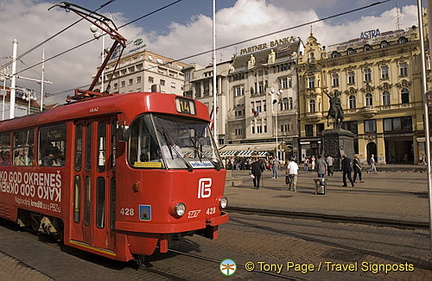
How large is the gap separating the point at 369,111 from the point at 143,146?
48.7 metres

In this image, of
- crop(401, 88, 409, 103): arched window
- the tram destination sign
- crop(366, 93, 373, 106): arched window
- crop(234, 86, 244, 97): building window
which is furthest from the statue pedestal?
crop(234, 86, 244, 97): building window

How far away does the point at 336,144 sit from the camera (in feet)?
92.2

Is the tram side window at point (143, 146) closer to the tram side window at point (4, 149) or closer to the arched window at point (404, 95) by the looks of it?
the tram side window at point (4, 149)

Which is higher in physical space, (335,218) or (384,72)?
(384,72)

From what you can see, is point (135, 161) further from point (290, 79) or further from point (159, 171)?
point (290, 79)

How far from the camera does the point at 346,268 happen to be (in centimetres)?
570

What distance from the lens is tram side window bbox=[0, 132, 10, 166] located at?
9.04 meters

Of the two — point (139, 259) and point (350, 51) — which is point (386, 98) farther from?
point (139, 259)

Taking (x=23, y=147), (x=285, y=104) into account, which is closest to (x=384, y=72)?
(x=285, y=104)

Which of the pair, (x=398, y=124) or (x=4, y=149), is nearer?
(x=4, y=149)

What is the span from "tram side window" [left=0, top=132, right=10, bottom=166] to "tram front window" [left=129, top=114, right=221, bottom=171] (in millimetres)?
5497

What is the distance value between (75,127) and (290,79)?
5262cm

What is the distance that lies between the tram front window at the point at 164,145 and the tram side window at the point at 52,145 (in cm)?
218

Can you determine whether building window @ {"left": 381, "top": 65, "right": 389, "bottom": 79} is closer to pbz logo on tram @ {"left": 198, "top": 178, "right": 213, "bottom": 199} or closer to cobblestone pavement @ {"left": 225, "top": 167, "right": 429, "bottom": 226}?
cobblestone pavement @ {"left": 225, "top": 167, "right": 429, "bottom": 226}
